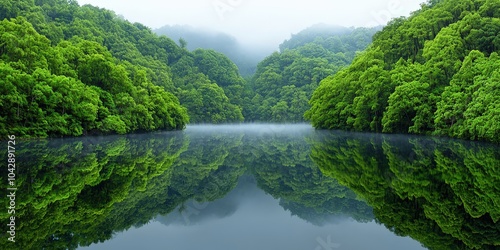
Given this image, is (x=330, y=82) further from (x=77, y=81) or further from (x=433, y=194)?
(x=433, y=194)

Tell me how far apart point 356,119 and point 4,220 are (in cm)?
3819

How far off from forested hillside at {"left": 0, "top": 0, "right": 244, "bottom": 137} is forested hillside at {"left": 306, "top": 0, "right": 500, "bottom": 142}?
22.5 m

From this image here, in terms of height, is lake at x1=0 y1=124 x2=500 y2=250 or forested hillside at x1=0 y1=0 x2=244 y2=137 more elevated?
forested hillside at x1=0 y1=0 x2=244 y2=137

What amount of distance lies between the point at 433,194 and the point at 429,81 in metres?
29.2

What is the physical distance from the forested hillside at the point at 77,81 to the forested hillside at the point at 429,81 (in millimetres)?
22544

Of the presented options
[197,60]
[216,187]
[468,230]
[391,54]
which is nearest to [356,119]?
[391,54]

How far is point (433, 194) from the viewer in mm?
8445

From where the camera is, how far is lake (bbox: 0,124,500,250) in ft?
18.5

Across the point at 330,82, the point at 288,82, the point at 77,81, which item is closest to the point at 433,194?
the point at 77,81

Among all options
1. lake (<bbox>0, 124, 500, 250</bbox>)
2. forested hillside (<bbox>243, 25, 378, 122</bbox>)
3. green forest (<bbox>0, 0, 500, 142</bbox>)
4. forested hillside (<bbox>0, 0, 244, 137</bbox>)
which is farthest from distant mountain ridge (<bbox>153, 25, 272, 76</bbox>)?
lake (<bbox>0, 124, 500, 250</bbox>)

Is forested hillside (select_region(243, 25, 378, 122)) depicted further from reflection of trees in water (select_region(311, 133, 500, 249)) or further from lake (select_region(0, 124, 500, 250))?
lake (select_region(0, 124, 500, 250))

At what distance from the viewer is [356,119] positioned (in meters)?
41.1

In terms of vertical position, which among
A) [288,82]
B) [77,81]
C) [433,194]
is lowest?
[433,194]

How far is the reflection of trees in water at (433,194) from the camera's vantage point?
19.0ft
